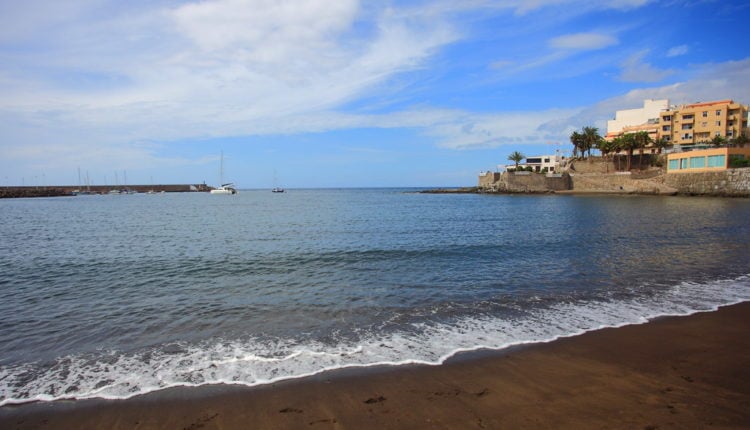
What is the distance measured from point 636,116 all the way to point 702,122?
20716 mm

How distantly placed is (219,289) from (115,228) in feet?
89.7

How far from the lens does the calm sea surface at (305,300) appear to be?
834 cm

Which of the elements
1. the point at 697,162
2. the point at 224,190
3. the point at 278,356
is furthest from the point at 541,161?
the point at 278,356

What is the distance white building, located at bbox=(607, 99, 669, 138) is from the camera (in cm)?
10625

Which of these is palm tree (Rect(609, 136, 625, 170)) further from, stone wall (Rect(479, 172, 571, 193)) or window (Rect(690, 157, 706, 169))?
window (Rect(690, 157, 706, 169))

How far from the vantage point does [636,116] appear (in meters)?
110

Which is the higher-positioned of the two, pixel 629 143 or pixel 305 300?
pixel 629 143

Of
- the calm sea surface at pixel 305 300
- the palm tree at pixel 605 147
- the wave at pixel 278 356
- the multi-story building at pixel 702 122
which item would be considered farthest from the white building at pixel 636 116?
the wave at pixel 278 356

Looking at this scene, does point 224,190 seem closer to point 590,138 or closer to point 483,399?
point 590,138

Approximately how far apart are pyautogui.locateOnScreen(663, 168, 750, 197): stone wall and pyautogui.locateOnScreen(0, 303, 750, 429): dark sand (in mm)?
77788

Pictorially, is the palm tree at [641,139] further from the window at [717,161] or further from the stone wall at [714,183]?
the window at [717,161]

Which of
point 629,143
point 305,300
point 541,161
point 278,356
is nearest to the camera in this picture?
point 278,356

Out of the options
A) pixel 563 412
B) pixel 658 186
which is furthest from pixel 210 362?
pixel 658 186

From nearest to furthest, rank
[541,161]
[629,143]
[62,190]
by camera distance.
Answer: [629,143], [541,161], [62,190]
